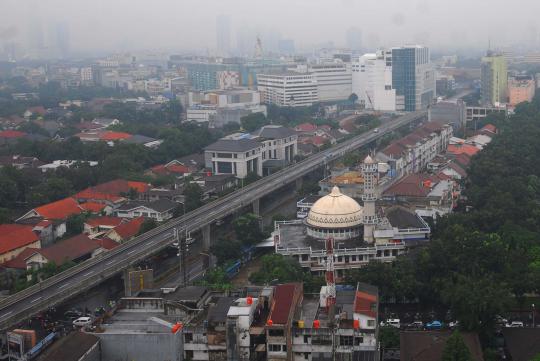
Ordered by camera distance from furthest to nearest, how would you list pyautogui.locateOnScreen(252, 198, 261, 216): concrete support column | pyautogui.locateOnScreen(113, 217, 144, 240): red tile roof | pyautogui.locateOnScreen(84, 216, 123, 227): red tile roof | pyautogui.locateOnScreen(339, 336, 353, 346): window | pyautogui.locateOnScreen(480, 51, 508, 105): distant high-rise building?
pyautogui.locateOnScreen(480, 51, 508, 105): distant high-rise building → pyautogui.locateOnScreen(252, 198, 261, 216): concrete support column → pyautogui.locateOnScreen(84, 216, 123, 227): red tile roof → pyautogui.locateOnScreen(113, 217, 144, 240): red tile roof → pyautogui.locateOnScreen(339, 336, 353, 346): window

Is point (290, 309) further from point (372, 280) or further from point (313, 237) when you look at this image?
point (313, 237)

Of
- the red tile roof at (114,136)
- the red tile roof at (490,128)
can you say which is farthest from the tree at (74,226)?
the red tile roof at (490,128)

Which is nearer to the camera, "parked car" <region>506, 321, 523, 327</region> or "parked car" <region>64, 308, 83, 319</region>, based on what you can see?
"parked car" <region>506, 321, 523, 327</region>

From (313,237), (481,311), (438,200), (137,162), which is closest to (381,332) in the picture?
(481,311)

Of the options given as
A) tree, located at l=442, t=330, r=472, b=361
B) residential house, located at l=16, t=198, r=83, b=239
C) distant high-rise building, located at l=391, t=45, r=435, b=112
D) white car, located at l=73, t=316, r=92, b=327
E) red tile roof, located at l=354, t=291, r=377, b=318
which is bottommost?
white car, located at l=73, t=316, r=92, b=327

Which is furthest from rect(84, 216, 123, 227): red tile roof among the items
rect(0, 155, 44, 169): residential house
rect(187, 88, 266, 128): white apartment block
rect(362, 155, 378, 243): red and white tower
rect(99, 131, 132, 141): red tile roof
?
rect(187, 88, 266, 128): white apartment block

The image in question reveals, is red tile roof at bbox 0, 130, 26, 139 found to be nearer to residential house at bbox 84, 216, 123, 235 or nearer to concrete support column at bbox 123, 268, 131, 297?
residential house at bbox 84, 216, 123, 235
